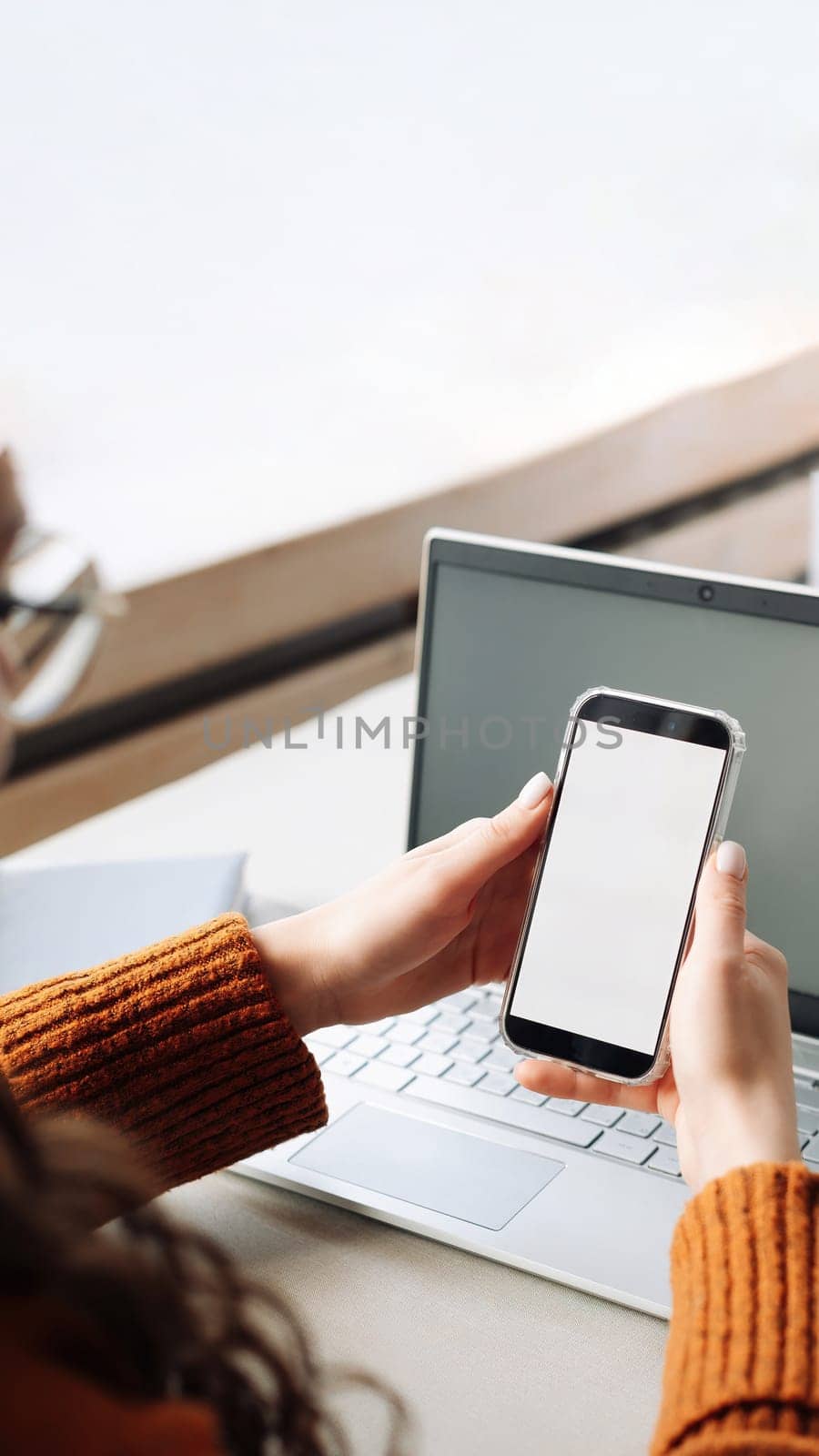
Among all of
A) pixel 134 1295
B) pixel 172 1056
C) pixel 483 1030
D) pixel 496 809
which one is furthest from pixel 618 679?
pixel 134 1295

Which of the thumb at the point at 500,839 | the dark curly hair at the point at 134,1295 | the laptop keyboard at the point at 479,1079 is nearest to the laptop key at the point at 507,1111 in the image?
the laptop keyboard at the point at 479,1079

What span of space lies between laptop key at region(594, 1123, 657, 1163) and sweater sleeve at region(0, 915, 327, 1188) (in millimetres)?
143

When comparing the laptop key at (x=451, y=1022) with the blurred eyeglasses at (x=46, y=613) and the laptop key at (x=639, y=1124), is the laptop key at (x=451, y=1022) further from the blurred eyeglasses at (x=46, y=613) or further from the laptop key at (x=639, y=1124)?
the blurred eyeglasses at (x=46, y=613)

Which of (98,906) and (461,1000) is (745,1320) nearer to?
(461,1000)

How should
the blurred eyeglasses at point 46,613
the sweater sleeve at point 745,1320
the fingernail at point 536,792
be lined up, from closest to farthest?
the sweater sleeve at point 745,1320 < the blurred eyeglasses at point 46,613 < the fingernail at point 536,792

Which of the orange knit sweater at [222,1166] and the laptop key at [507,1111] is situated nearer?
the orange knit sweater at [222,1166]

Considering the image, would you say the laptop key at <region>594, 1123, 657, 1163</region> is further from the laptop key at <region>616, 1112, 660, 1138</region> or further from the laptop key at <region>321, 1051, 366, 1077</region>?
the laptop key at <region>321, 1051, 366, 1077</region>

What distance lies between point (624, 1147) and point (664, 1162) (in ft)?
0.07

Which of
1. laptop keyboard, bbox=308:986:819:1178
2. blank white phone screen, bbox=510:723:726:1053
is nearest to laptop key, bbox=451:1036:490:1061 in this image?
laptop keyboard, bbox=308:986:819:1178

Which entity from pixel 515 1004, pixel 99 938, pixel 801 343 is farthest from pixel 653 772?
pixel 801 343

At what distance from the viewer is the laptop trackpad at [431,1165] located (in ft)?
1.97

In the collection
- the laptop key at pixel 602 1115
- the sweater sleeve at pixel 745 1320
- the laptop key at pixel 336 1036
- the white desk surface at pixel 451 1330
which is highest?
the sweater sleeve at pixel 745 1320

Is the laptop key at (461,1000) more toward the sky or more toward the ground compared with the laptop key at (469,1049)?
Result: more toward the sky

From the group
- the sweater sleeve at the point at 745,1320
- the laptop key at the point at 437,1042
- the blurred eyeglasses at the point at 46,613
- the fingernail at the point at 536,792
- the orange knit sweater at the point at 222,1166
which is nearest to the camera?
the orange knit sweater at the point at 222,1166
